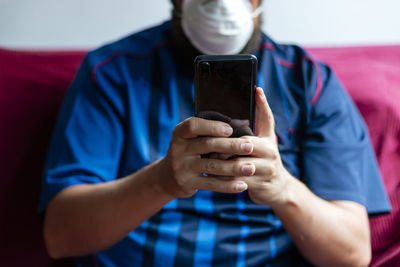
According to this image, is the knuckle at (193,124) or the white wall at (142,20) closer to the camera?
the knuckle at (193,124)

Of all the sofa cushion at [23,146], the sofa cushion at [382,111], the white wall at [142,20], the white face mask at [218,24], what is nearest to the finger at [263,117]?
the white face mask at [218,24]

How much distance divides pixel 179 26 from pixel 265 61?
158 mm

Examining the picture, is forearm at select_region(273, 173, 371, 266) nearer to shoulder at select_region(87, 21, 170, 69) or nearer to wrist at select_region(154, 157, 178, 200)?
wrist at select_region(154, 157, 178, 200)

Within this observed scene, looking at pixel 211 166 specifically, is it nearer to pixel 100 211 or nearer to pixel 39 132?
pixel 100 211

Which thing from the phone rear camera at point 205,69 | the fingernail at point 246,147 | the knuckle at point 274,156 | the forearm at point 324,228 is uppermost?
the phone rear camera at point 205,69

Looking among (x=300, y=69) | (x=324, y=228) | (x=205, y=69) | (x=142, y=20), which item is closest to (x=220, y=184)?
(x=205, y=69)

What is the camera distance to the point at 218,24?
25.3 inches

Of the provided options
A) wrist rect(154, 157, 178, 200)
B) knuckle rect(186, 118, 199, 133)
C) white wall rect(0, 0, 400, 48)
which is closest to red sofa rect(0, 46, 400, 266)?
white wall rect(0, 0, 400, 48)

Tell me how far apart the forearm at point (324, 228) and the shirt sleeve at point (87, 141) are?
0.26 meters

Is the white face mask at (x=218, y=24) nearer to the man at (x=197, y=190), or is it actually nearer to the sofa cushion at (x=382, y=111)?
the man at (x=197, y=190)

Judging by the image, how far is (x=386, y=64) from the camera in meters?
0.94

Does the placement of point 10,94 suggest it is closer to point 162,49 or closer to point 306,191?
point 162,49

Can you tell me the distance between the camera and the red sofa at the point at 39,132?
Answer: 2.49ft

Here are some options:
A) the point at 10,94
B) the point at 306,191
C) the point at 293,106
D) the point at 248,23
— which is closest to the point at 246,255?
the point at 306,191
